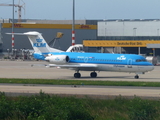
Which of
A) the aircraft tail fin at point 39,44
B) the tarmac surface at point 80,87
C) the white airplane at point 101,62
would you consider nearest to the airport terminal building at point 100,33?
the tarmac surface at point 80,87

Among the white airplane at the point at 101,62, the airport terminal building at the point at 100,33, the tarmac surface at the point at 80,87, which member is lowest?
the tarmac surface at the point at 80,87

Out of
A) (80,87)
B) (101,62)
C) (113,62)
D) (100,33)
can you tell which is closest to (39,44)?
(101,62)

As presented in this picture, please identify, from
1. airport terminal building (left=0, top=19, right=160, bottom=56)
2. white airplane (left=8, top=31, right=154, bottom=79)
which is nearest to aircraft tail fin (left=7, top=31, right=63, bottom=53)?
white airplane (left=8, top=31, right=154, bottom=79)

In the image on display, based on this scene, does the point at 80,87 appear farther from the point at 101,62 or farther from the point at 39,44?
the point at 39,44

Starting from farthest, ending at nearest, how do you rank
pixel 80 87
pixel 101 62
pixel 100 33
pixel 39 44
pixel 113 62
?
1. pixel 100 33
2. pixel 39 44
3. pixel 101 62
4. pixel 113 62
5. pixel 80 87

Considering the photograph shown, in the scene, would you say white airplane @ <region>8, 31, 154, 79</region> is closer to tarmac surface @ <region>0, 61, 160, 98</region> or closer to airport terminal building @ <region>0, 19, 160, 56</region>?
tarmac surface @ <region>0, 61, 160, 98</region>

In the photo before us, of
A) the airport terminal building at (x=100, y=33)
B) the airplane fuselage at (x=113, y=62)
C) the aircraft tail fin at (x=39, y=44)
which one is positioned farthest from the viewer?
the airport terminal building at (x=100, y=33)

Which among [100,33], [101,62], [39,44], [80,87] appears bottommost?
[80,87]

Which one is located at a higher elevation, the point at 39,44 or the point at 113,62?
the point at 39,44

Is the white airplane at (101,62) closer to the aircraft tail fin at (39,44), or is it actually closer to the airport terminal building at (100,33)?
the aircraft tail fin at (39,44)

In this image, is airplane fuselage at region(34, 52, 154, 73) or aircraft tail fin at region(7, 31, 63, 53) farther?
aircraft tail fin at region(7, 31, 63, 53)

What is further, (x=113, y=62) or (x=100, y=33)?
(x=100, y=33)

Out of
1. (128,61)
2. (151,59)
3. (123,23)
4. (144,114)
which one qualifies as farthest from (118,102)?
(123,23)

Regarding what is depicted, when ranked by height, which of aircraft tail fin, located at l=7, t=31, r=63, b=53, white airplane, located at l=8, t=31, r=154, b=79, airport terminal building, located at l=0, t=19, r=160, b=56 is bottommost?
white airplane, located at l=8, t=31, r=154, b=79
